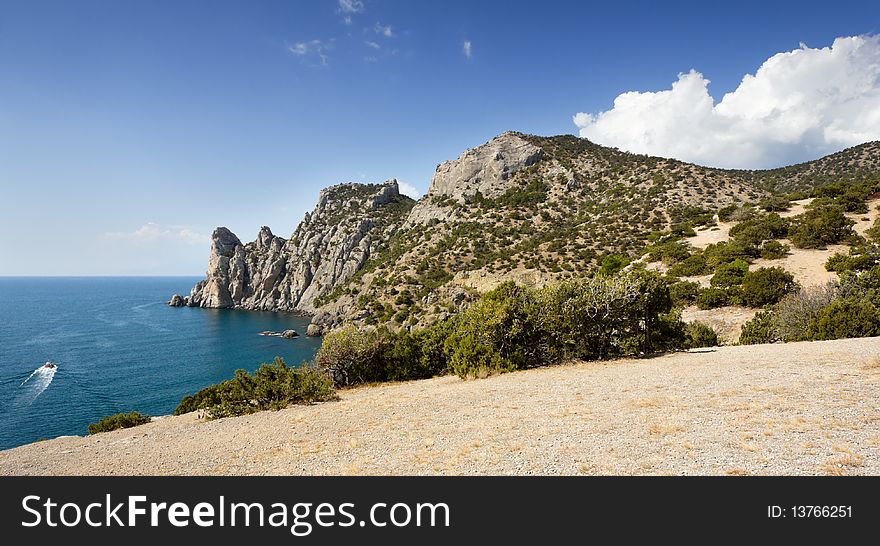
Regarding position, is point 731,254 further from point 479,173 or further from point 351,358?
point 479,173

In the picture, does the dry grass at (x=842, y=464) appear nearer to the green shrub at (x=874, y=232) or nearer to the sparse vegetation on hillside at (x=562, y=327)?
the sparse vegetation on hillside at (x=562, y=327)

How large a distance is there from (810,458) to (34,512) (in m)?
11.5

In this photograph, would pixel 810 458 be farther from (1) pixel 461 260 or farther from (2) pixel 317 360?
(1) pixel 461 260

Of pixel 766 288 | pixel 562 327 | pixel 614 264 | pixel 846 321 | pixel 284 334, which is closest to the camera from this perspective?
pixel 846 321

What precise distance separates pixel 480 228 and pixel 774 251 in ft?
169

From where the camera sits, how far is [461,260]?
71000 mm

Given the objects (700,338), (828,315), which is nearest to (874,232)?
(828,315)

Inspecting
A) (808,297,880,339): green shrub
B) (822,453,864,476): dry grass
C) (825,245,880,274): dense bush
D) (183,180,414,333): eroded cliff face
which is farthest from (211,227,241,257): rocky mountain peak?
(822,453,864,476): dry grass

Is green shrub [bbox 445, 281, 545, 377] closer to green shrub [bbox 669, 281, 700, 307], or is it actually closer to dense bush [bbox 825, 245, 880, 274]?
green shrub [bbox 669, 281, 700, 307]

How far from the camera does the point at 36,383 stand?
138ft

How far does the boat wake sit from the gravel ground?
129 feet

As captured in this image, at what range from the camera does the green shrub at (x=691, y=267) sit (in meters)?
34.1

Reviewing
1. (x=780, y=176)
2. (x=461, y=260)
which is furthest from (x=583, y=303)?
(x=780, y=176)

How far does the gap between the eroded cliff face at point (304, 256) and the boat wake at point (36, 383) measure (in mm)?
54006
